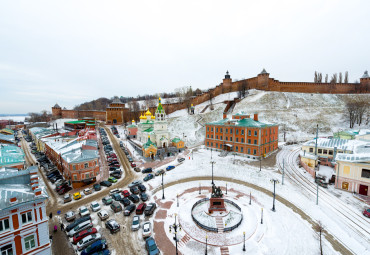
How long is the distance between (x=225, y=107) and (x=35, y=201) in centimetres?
7663

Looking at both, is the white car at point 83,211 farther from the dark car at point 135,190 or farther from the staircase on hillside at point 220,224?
the staircase on hillside at point 220,224

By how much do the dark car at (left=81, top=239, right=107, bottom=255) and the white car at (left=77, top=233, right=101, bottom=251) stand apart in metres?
0.78

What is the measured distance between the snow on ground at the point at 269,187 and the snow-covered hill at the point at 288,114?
862 inches

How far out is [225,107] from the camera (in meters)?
81.3

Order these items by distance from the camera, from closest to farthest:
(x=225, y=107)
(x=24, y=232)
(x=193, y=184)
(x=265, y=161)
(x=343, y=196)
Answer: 1. (x=24, y=232)
2. (x=343, y=196)
3. (x=193, y=184)
4. (x=265, y=161)
5. (x=225, y=107)

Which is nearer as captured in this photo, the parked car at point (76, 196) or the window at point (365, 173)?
the window at point (365, 173)

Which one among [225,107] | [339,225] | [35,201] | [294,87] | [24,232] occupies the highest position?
[294,87]

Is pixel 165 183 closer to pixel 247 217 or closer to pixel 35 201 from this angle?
pixel 247 217

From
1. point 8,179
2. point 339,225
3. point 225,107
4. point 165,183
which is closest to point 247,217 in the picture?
point 339,225

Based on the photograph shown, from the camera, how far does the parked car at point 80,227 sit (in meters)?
18.5

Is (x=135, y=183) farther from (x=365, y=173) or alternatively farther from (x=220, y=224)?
(x=365, y=173)

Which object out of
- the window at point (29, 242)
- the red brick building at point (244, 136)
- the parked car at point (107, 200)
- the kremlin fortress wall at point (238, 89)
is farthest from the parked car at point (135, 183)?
the kremlin fortress wall at point (238, 89)

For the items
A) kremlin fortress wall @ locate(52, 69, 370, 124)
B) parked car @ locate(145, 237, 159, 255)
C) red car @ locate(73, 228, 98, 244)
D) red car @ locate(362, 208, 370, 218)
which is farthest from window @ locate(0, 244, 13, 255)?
kremlin fortress wall @ locate(52, 69, 370, 124)

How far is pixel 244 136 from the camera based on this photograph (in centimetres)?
4306
